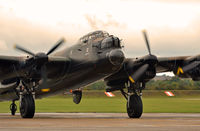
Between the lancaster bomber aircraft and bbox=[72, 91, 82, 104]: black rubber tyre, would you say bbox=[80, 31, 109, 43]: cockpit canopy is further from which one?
bbox=[72, 91, 82, 104]: black rubber tyre

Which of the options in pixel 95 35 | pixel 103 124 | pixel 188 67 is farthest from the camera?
pixel 188 67

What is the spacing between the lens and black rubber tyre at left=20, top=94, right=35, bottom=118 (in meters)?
31.2

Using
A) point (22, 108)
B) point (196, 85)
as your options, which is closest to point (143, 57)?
point (22, 108)

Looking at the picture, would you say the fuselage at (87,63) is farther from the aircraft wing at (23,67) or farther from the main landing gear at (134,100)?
the main landing gear at (134,100)

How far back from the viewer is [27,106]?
1231 inches

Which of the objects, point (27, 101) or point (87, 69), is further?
point (27, 101)

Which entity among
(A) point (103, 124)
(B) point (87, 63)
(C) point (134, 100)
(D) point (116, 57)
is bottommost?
(C) point (134, 100)

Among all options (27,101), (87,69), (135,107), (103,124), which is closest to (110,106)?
(135,107)

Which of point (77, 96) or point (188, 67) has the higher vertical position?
point (188, 67)

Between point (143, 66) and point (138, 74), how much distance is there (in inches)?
31.8

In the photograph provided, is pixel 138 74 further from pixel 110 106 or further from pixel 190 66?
pixel 110 106

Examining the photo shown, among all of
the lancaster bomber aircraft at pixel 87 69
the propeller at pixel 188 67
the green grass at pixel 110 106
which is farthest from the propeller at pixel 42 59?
the green grass at pixel 110 106

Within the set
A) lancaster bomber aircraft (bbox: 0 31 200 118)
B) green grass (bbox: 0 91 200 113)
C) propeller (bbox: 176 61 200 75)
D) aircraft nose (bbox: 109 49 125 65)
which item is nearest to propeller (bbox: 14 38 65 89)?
lancaster bomber aircraft (bbox: 0 31 200 118)

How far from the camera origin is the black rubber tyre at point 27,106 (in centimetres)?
3119
